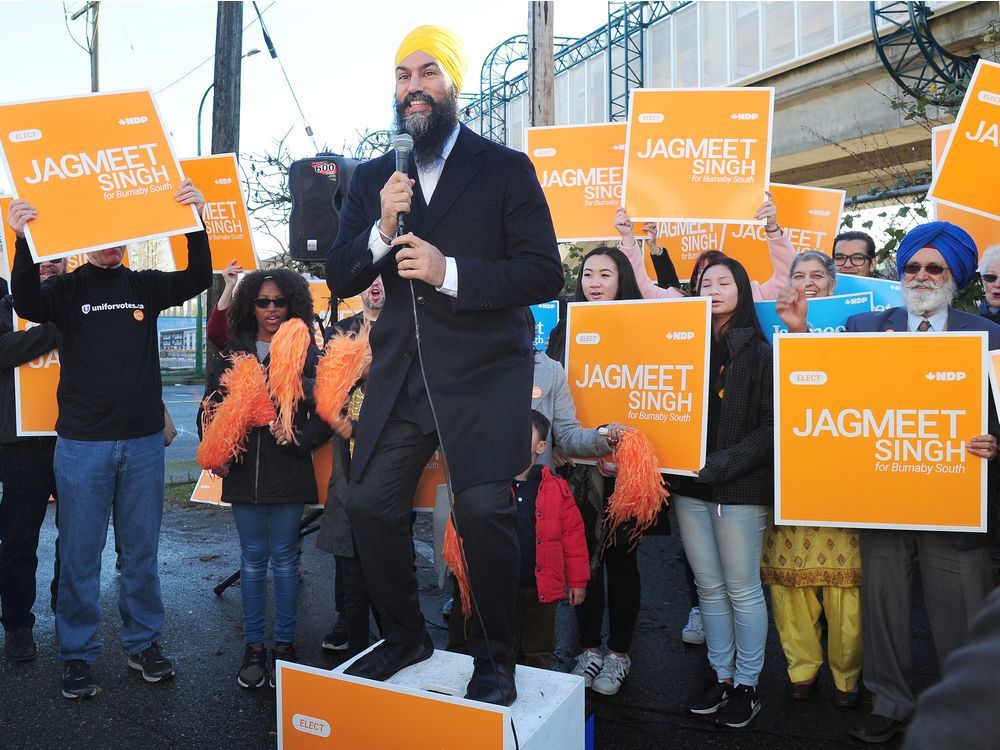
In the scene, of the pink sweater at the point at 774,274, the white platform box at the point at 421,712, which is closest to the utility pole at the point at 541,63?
the pink sweater at the point at 774,274

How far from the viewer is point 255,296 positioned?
14.6ft

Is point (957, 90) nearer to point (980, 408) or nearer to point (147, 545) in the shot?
point (980, 408)

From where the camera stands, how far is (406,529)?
287 cm

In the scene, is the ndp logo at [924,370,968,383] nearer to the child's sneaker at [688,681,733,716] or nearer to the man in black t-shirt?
the child's sneaker at [688,681,733,716]

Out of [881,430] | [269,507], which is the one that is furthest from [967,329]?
[269,507]

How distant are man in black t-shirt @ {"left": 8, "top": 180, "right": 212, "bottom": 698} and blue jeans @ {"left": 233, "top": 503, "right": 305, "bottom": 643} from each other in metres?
0.42

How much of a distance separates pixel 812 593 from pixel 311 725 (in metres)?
2.23

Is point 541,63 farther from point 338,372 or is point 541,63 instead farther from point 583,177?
point 338,372

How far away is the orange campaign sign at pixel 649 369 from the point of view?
3.77m

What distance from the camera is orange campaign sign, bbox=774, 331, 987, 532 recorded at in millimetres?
3332

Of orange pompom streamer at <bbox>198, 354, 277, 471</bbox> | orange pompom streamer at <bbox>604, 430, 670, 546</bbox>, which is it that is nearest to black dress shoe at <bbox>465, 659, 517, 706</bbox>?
orange pompom streamer at <bbox>604, 430, 670, 546</bbox>

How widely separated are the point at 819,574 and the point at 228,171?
13.5 ft

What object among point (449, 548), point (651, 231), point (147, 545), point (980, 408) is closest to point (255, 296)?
point (147, 545)

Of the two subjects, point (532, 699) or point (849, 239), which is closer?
point (532, 699)
